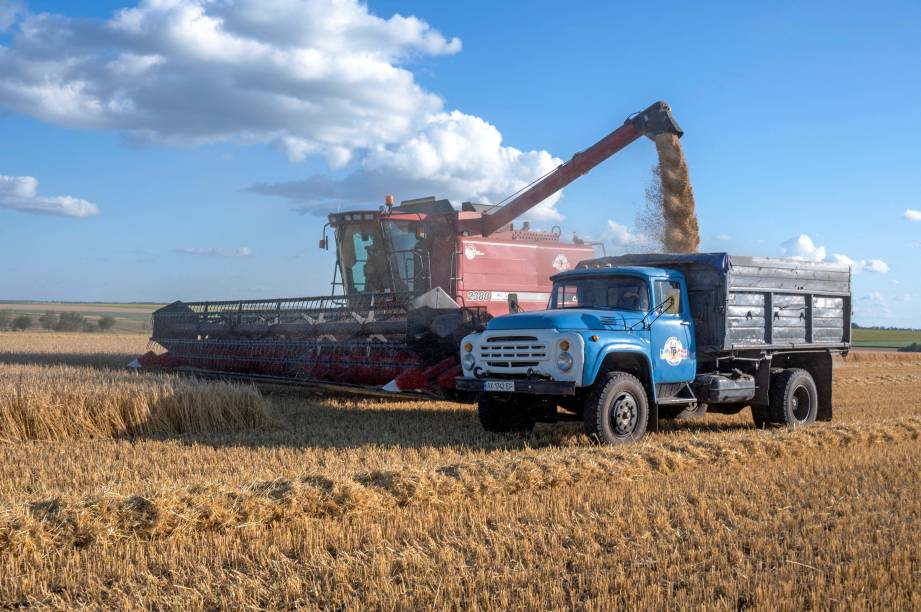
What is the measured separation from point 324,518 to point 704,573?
252 centimetres

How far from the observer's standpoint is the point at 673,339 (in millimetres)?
9367

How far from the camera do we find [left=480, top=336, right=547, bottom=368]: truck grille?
855 cm

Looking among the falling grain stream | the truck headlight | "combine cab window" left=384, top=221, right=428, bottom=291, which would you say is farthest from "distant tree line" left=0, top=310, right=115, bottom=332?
the truck headlight

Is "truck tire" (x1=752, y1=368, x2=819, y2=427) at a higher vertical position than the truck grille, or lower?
lower

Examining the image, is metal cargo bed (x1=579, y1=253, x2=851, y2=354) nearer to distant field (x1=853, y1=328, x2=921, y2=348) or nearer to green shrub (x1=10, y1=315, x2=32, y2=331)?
green shrub (x1=10, y1=315, x2=32, y2=331)

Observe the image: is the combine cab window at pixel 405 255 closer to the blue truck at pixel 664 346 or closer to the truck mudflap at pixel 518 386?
the blue truck at pixel 664 346

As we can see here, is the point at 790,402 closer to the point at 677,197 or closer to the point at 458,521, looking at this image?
the point at 677,197

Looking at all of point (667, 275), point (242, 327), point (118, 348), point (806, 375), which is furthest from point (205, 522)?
point (118, 348)

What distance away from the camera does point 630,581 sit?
174 inches

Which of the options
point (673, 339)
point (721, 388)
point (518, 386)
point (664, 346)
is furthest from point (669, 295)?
point (518, 386)

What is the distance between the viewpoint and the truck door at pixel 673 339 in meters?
9.17

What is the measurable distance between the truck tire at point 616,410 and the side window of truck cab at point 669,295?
1.06 m

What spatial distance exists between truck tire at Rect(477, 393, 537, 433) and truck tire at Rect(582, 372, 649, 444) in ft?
3.47

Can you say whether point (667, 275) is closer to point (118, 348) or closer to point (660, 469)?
point (660, 469)
